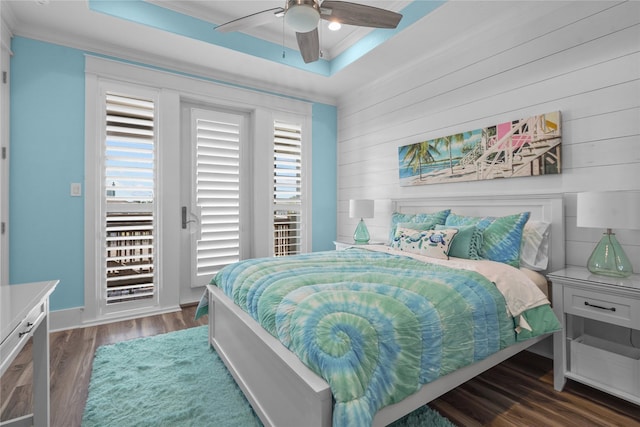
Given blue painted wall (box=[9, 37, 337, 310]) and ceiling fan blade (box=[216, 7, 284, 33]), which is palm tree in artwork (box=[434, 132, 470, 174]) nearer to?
ceiling fan blade (box=[216, 7, 284, 33])

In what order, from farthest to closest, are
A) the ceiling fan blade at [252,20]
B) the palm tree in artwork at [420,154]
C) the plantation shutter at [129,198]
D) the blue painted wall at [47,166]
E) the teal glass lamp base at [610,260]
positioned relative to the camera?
the palm tree in artwork at [420,154] < the plantation shutter at [129,198] < the blue painted wall at [47,166] < the ceiling fan blade at [252,20] < the teal glass lamp base at [610,260]

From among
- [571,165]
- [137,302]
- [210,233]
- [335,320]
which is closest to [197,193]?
[210,233]

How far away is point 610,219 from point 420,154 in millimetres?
1808

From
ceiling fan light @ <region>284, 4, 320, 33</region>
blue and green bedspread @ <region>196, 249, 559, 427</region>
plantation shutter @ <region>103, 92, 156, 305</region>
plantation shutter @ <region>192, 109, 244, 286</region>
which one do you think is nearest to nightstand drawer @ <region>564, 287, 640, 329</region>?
blue and green bedspread @ <region>196, 249, 559, 427</region>

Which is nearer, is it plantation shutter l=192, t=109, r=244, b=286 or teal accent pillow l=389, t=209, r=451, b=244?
teal accent pillow l=389, t=209, r=451, b=244

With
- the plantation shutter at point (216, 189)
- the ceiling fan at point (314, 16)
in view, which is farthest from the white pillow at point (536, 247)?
→ the plantation shutter at point (216, 189)

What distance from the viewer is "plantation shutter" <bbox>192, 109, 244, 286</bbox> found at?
3.70 meters

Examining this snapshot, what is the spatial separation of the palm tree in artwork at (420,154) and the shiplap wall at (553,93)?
0.33 feet

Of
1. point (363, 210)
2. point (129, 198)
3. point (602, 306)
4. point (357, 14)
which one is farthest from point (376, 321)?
point (129, 198)

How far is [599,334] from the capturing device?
2.17 meters

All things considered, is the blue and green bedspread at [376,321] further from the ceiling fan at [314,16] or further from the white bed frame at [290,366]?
the ceiling fan at [314,16]

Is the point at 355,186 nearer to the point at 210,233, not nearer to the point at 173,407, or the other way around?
the point at 210,233

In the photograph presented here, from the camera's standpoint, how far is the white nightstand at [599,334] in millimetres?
Answer: 1723

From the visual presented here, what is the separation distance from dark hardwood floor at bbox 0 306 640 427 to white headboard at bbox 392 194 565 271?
0.80 m
